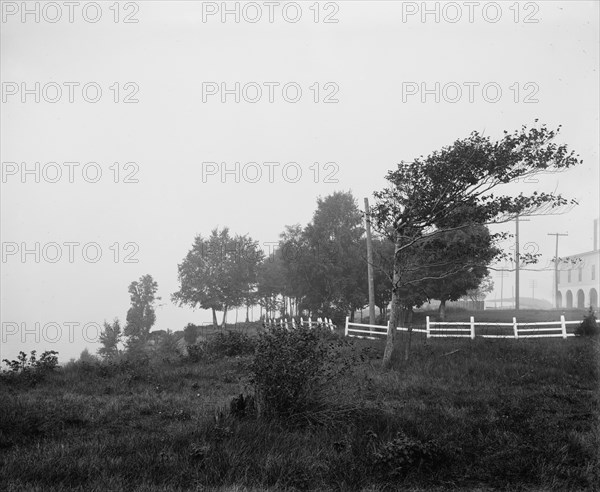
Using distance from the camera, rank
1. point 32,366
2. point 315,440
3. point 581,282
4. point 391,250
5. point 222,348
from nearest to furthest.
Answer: point 315,440
point 32,366
point 222,348
point 391,250
point 581,282

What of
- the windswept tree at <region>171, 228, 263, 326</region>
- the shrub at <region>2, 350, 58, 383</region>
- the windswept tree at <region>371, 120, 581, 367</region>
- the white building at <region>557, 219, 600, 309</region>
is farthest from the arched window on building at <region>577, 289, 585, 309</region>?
the shrub at <region>2, 350, 58, 383</region>

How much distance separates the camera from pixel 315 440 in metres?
6.14

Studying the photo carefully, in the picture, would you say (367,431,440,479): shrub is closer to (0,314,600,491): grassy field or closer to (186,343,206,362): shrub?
(0,314,600,491): grassy field

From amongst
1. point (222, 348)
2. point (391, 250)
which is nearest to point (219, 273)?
point (391, 250)

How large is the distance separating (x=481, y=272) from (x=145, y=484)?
3281 cm

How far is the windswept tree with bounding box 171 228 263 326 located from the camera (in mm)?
47281

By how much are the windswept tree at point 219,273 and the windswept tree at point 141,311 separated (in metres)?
3.49

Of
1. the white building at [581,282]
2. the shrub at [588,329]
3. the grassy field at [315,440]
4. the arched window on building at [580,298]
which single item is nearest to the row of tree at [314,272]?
the shrub at [588,329]

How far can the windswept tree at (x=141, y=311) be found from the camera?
4891cm

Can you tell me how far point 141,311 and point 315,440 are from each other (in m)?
47.7

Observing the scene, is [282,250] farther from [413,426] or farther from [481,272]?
[413,426]

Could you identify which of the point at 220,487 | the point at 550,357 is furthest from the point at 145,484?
the point at 550,357

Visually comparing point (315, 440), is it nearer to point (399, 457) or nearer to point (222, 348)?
point (399, 457)

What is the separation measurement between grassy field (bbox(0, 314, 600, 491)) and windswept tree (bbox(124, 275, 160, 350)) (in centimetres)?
3909
